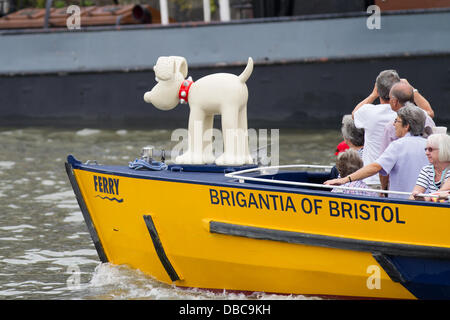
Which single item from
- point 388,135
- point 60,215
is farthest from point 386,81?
point 60,215

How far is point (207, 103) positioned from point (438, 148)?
76.2 inches

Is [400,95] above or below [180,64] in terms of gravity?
below

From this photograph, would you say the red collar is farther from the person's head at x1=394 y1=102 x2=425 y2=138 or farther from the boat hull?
the person's head at x1=394 y1=102 x2=425 y2=138

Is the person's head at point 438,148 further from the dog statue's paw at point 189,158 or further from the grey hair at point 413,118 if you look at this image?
the dog statue's paw at point 189,158

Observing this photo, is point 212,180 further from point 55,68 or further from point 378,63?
point 55,68

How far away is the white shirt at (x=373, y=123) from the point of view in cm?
640

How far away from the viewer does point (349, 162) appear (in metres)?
6.10

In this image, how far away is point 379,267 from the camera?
5.78 metres

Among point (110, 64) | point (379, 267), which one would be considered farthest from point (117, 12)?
point (379, 267)

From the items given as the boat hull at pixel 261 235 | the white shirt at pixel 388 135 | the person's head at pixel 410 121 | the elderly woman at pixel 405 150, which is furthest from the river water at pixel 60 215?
the person's head at pixel 410 121

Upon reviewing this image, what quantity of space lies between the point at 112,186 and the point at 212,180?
0.84 meters

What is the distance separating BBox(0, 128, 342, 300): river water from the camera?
6863 millimetres

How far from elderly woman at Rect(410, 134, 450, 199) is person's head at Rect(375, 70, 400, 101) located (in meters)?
0.84

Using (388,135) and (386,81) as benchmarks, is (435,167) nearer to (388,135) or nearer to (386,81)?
(388,135)
